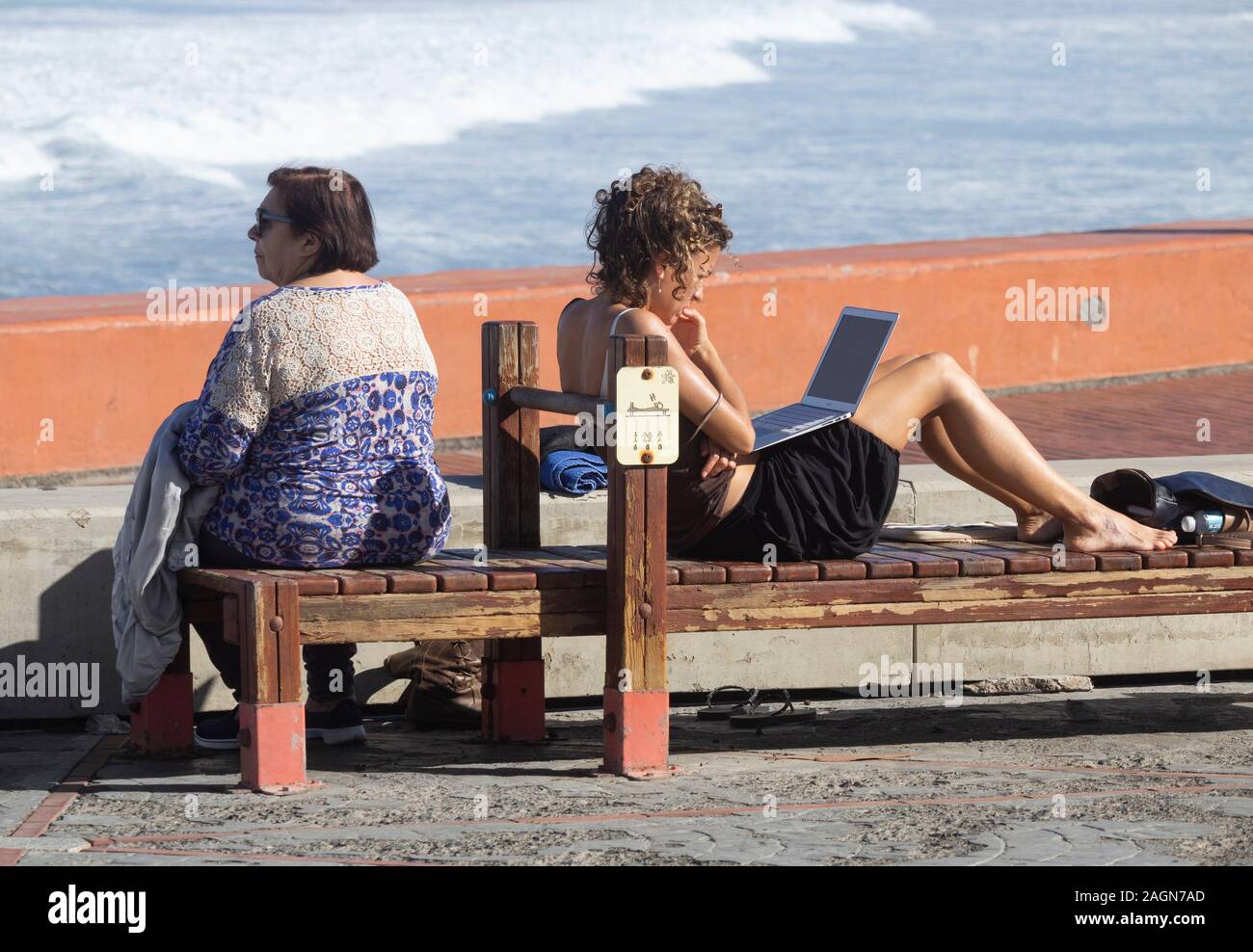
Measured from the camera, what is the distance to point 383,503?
4.61 metres

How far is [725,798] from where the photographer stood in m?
4.32

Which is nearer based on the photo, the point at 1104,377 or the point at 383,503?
the point at 383,503

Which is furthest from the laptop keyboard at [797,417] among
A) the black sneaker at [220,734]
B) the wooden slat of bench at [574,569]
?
the black sneaker at [220,734]

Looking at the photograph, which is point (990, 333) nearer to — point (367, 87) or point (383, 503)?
point (383, 503)

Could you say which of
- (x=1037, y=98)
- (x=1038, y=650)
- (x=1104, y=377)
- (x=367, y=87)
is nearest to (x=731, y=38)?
(x=1037, y=98)

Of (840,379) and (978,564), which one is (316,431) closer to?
(840,379)

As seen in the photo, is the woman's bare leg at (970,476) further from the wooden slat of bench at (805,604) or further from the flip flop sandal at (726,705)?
the flip flop sandal at (726,705)

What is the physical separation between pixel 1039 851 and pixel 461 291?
6045 mm

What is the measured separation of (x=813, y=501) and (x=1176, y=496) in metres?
1.05

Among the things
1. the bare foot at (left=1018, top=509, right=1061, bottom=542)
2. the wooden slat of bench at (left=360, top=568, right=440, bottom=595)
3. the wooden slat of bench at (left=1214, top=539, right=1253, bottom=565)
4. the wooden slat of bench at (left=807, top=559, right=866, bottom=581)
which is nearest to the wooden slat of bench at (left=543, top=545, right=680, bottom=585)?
the wooden slat of bench at (left=807, top=559, right=866, bottom=581)

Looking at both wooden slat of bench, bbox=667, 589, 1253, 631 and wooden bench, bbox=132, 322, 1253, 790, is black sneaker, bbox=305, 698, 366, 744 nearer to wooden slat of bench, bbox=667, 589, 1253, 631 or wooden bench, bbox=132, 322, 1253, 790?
wooden bench, bbox=132, 322, 1253, 790
